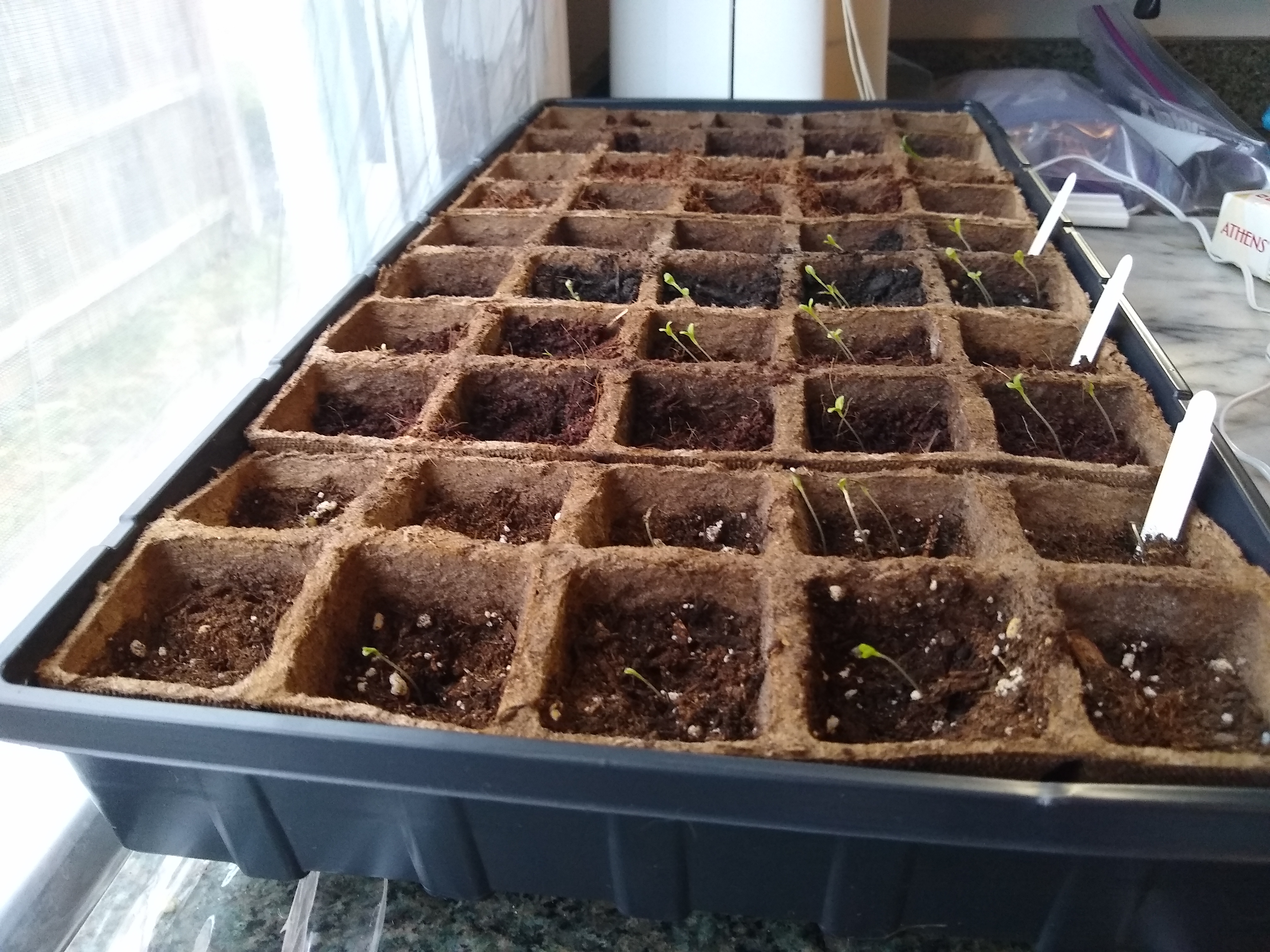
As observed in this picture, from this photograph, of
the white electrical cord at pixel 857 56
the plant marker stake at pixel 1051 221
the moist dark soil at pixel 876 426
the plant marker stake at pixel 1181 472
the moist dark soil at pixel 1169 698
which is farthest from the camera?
the white electrical cord at pixel 857 56

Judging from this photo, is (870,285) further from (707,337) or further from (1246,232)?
(1246,232)

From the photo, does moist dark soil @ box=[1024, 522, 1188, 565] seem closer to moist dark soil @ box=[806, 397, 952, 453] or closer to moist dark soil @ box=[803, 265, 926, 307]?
moist dark soil @ box=[806, 397, 952, 453]

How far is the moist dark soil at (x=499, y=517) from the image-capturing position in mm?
818

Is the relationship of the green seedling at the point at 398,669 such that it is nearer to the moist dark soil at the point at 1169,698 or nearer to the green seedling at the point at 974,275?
the moist dark soil at the point at 1169,698

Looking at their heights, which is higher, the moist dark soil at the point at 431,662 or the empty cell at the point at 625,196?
the empty cell at the point at 625,196

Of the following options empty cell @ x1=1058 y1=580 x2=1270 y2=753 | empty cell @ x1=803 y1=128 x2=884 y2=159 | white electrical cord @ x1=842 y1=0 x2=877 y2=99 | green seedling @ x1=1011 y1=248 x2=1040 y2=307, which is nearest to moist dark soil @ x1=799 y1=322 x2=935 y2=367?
green seedling @ x1=1011 y1=248 x2=1040 y2=307

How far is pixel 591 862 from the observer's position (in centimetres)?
60

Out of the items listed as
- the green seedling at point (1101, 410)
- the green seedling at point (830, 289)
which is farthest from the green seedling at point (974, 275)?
the green seedling at point (1101, 410)

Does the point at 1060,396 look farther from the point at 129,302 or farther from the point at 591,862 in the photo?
the point at 129,302

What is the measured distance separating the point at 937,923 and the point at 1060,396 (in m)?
0.59

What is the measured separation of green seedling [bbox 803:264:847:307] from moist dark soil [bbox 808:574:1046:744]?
0.53m

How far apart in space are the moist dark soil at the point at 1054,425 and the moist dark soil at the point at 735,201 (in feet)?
1.88

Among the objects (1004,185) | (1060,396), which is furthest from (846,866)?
(1004,185)

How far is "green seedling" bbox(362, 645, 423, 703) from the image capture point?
2.28 ft
